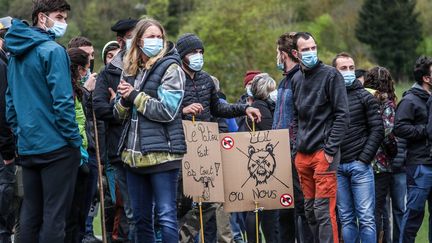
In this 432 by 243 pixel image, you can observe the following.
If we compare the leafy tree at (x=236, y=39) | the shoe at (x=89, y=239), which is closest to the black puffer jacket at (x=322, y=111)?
the shoe at (x=89, y=239)

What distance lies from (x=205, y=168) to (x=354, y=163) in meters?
1.68

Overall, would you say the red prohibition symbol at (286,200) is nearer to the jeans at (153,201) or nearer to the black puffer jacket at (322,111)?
the black puffer jacket at (322,111)

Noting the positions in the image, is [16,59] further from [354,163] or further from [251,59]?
[251,59]

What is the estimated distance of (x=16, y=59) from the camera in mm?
7746

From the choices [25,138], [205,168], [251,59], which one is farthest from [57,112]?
[251,59]

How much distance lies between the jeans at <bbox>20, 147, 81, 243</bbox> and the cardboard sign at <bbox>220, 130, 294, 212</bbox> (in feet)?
9.66

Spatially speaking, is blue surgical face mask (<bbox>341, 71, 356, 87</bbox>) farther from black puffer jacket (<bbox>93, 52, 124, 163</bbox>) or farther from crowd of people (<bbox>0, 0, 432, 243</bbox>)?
black puffer jacket (<bbox>93, 52, 124, 163</bbox>)

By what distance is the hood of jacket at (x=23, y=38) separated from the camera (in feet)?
24.9

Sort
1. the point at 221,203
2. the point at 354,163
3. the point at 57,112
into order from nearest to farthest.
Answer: the point at 57,112
the point at 354,163
the point at 221,203

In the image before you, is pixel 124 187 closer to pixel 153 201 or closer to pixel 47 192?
pixel 153 201

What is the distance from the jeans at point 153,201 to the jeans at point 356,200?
2436 millimetres

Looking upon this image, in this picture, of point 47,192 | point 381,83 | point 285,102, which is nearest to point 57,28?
point 47,192

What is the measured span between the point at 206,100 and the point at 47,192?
2957 millimetres

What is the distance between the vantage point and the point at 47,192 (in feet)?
24.7
